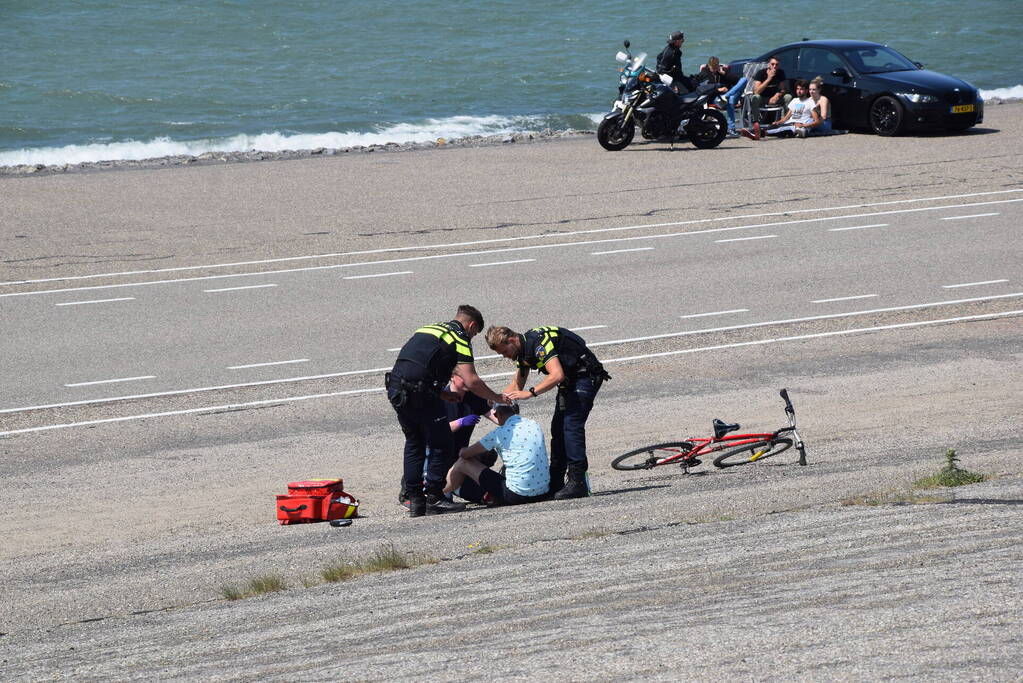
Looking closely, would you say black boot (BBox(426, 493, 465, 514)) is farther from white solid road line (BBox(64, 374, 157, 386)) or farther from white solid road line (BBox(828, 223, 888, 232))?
white solid road line (BBox(828, 223, 888, 232))

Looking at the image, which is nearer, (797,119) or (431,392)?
(431,392)

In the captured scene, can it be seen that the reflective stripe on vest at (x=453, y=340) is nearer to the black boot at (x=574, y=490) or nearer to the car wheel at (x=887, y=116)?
the black boot at (x=574, y=490)

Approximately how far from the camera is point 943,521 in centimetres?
772

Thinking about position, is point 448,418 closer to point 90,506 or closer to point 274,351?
point 90,506

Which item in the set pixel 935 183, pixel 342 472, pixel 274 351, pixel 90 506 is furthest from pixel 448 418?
pixel 935 183

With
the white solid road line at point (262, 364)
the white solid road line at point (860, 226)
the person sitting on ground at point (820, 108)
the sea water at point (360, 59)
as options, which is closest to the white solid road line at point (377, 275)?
the white solid road line at point (262, 364)

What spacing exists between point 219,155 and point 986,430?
20418mm

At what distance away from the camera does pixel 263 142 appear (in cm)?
3294

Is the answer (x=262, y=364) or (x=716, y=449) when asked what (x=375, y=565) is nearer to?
(x=716, y=449)

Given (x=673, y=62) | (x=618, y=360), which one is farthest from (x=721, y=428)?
(x=673, y=62)

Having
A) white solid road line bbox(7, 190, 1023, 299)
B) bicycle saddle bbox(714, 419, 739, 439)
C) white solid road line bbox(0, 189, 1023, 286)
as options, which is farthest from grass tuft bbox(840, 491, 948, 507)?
white solid road line bbox(0, 189, 1023, 286)

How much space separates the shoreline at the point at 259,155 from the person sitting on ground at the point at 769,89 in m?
3.96

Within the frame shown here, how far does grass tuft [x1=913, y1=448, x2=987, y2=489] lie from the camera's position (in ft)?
28.7

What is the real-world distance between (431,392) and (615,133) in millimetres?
17309
